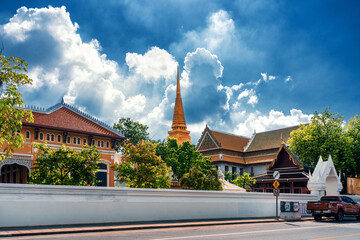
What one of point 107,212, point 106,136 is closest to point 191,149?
point 106,136

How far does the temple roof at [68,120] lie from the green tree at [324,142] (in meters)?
25.0

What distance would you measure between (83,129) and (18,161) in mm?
7118

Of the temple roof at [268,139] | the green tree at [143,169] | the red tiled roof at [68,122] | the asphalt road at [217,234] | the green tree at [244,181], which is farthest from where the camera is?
the temple roof at [268,139]

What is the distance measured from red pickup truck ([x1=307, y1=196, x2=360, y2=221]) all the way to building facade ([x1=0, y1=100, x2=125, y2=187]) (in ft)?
73.2

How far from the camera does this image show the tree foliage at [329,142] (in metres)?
47.8

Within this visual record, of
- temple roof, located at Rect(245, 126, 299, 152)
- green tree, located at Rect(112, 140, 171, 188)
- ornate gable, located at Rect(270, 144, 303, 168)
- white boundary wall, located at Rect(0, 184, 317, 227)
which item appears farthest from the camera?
temple roof, located at Rect(245, 126, 299, 152)

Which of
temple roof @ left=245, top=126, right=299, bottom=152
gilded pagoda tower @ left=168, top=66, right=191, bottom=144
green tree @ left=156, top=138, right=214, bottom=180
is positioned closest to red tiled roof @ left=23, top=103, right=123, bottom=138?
green tree @ left=156, top=138, right=214, bottom=180

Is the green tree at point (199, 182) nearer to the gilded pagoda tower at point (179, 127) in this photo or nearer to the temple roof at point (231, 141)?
the temple roof at point (231, 141)

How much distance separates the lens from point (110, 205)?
65.6ft

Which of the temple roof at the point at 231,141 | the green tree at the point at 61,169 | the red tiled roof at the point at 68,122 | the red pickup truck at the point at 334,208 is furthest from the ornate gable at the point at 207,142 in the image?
the green tree at the point at 61,169

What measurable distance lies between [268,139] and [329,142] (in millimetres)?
32808

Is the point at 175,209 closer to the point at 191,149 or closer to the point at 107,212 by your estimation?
the point at 107,212

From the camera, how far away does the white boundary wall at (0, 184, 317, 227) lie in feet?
56.4

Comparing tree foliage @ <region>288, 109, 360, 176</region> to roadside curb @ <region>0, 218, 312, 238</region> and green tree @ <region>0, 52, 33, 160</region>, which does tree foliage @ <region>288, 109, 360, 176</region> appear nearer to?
roadside curb @ <region>0, 218, 312, 238</region>
